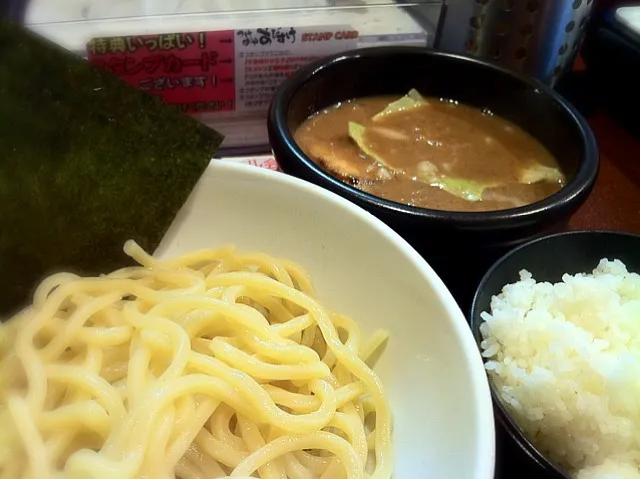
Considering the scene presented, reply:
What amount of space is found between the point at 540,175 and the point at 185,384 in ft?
3.03

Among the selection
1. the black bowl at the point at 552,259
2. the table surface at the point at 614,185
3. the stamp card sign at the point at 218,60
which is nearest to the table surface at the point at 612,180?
the table surface at the point at 614,185

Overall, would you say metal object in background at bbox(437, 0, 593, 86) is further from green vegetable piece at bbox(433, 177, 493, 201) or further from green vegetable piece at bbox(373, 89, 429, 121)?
green vegetable piece at bbox(433, 177, 493, 201)

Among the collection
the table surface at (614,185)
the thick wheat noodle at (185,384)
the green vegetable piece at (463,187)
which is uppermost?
the thick wheat noodle at (185,384)

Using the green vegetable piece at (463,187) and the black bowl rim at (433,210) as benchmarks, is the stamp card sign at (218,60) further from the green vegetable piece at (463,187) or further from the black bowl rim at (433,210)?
the green vegetable piece at (463,187)

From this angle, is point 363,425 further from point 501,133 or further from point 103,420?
point 501,133

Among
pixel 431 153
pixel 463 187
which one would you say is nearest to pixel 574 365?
pixel 463 187

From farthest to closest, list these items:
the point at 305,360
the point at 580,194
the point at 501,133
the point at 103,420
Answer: the point at 501,133 < the point at 580,194 < the point at 305,360 < the point at 103,420

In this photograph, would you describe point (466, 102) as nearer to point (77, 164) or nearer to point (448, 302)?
point (448, 302)

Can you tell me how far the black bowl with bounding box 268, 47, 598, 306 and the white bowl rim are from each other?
8 cm

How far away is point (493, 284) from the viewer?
3.56 ft

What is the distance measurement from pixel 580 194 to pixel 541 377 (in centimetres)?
40

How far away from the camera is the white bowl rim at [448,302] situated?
0.75 meters

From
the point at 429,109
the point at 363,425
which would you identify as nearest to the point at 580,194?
the point at 429,109

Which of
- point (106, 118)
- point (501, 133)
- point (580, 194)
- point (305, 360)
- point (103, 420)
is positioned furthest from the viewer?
point (501, 133)
